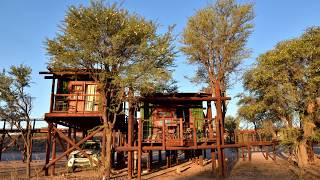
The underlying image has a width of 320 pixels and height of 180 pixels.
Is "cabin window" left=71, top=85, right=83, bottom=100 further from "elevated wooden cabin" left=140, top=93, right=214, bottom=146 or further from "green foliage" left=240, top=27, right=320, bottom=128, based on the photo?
"green foliage" left=240, top=27, right=320, bottom=128

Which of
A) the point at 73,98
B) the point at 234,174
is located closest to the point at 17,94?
the point at 73,98

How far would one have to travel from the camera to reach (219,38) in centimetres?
2995

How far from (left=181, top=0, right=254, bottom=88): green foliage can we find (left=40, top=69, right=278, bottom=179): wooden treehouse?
805cm

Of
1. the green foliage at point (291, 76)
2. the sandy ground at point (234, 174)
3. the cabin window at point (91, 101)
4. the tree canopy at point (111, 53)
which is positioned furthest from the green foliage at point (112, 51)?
the green foliage at point (291, 76)

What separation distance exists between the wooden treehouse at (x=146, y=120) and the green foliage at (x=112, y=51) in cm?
161

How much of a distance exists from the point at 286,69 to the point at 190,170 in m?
10.9

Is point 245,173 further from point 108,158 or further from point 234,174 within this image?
point 108,158

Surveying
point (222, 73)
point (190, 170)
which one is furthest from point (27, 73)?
point (222, 73)

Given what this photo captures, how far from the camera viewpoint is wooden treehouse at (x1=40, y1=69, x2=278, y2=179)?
61.7ft

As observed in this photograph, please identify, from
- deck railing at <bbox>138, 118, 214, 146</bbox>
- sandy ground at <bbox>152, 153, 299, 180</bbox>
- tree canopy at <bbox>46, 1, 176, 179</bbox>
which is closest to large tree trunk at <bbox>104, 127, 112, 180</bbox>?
tree canopy at <bbox>46, 1, 176, 179</bbox>

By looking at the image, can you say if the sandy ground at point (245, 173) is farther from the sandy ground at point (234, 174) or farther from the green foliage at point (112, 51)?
the green foliage at point (112, 51)

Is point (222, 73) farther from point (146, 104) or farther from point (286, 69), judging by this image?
point (146, 104)

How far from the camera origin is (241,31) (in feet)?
99.0

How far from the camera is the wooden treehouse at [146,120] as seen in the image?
1881cm
